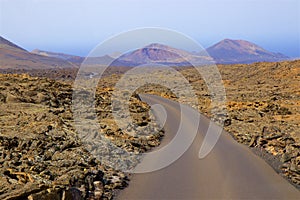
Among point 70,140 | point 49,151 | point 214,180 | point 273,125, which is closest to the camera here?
point 214,180

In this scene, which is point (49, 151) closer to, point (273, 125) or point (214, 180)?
point (214, 180)

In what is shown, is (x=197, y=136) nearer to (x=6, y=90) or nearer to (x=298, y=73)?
(x=6, y=90)

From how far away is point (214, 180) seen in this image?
1080 centimetres

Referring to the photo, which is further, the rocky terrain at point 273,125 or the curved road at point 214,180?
the rocky terrain at point 273,125

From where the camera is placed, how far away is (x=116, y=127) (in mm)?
16000

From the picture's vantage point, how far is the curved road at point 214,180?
9.81 metres

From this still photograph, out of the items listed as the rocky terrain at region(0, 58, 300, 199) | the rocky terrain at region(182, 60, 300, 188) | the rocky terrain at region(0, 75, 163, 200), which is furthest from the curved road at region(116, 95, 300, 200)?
→ the rocky terrain at region(0, 75, 163, 200)

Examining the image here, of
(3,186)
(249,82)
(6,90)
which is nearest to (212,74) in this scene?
(249,82)

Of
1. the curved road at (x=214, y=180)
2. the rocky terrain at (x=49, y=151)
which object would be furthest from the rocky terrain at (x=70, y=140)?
the curved road at (x=214, y=180)

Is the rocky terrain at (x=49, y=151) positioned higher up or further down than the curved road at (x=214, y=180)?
higher up

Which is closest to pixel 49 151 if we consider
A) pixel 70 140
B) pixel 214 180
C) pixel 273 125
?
pixel 70 140

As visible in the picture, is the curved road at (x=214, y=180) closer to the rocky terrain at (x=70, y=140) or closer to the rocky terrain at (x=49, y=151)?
the rocky terrain at (x=70, y=140)

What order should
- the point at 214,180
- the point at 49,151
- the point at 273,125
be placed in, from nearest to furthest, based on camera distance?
the point at 214,180
the point at 49,151
the point at 273,125

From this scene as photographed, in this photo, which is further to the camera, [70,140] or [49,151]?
[70,140]
